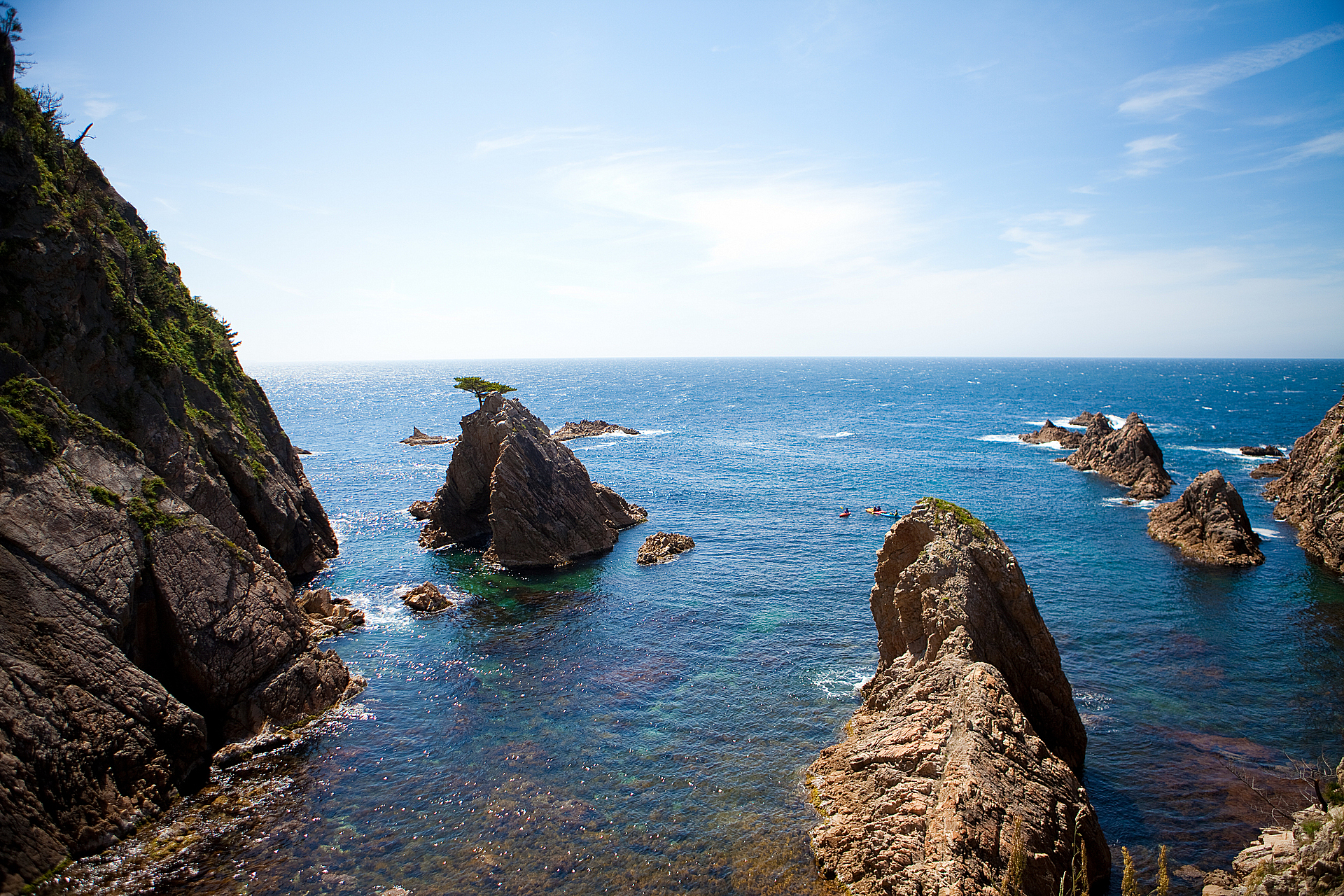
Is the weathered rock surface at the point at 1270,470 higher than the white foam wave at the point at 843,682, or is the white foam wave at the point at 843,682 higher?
the weathered rock surface at the point at 1270,470

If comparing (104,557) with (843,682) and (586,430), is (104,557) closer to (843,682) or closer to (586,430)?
(843,682)

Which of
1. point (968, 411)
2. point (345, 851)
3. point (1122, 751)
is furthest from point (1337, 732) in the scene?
point (968, 411)

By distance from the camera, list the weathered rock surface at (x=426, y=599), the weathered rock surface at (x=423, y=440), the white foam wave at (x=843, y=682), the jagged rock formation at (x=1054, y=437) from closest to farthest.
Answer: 1. the white foam wave at (x=843, y=682)
2. the weathered rock surface at (x=426, y=599)
3. the jagged rock formation at (x=1054, y=437)
4. the weathered rock surface at (x=423, y=440)

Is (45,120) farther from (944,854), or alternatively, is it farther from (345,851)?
(944,854)

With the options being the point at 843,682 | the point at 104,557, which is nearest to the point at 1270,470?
the point at 843,682

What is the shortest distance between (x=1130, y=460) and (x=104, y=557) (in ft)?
317

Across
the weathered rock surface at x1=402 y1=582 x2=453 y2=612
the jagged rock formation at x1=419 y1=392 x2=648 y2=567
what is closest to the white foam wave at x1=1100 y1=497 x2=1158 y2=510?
the jagged rock formation at x1=419 y1=392 x2=648 y2=567

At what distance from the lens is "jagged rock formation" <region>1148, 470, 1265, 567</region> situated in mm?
52750

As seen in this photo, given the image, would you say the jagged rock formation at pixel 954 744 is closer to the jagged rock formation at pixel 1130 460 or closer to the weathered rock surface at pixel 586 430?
the jagged rock formation at pixel 1130 460

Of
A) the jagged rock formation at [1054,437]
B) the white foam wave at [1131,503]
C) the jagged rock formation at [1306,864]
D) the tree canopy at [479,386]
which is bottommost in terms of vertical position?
the white foam wave at [1131,503]

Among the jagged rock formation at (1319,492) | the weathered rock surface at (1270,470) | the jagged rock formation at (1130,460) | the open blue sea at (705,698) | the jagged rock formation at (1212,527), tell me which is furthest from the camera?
the weathered rock surface at (1270,470)

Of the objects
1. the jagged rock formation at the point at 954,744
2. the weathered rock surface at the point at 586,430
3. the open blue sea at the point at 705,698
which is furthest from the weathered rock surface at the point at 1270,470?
the weathered rock surface at the point at 586,430

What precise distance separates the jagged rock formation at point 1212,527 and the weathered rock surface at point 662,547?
137ft

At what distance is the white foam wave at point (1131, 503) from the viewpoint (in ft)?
232
